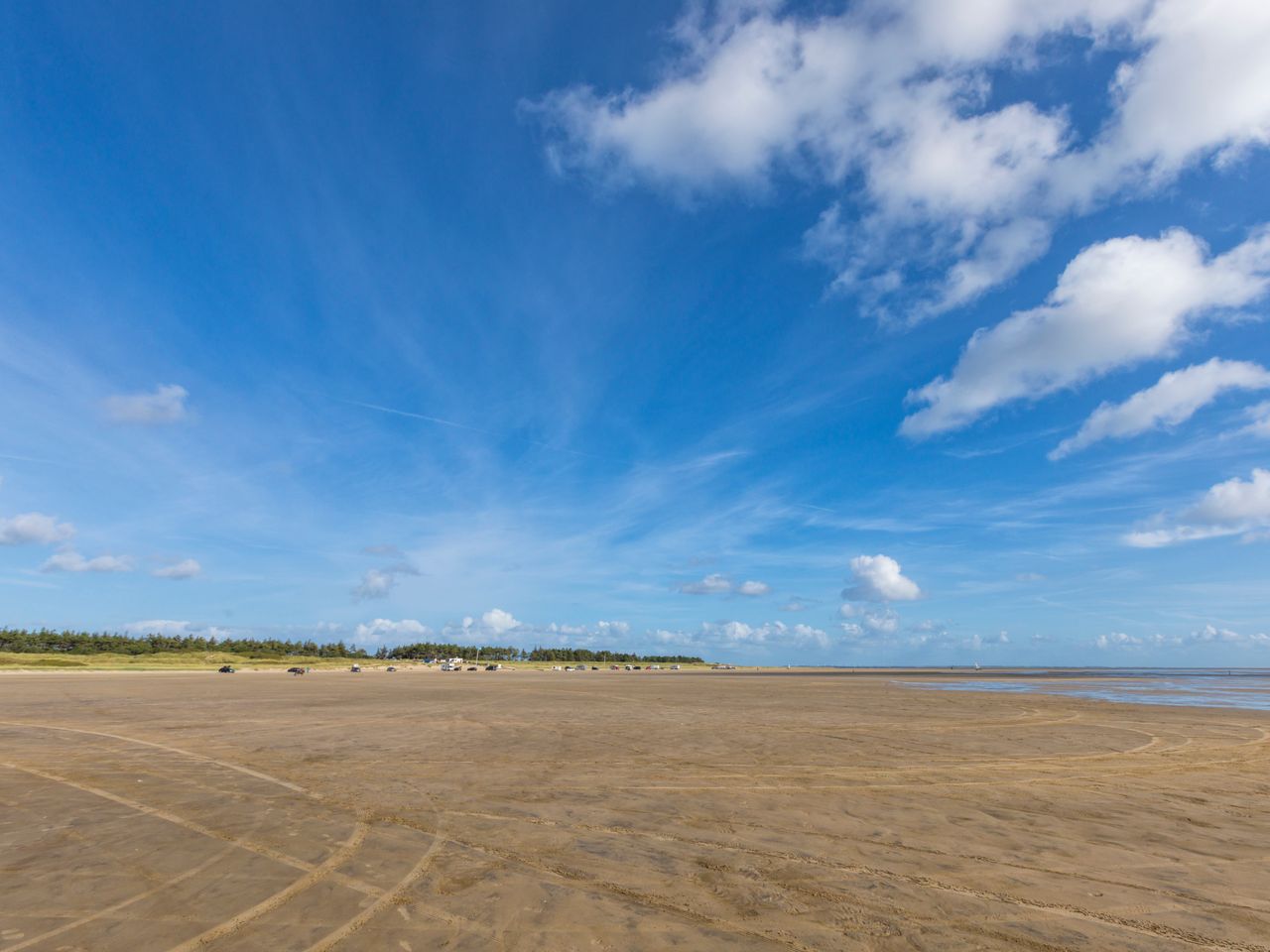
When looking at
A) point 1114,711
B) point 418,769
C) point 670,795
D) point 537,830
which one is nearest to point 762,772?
point 670,795

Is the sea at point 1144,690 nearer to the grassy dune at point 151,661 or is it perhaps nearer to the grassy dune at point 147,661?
the grassy dune at point 151,661

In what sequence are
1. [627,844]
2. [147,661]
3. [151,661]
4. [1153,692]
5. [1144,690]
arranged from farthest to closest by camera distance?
[151,661] → [147,661] → [1144,690] → [1153,692] → [627,844]

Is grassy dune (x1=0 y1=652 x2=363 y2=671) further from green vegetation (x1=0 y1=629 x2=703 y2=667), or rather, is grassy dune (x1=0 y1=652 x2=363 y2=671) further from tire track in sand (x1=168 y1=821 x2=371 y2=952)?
tire track in sand (x1=168 y1=821 x2=371 y2=952)

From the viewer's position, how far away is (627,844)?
9.31 metres

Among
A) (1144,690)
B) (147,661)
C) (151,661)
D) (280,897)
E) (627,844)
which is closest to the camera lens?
(280,897)

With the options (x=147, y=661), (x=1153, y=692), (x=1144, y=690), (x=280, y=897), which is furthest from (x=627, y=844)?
(x=147, y=661)

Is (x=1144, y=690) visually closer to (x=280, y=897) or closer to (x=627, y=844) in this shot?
(x=627, y=844)

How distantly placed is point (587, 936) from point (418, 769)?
1003cm

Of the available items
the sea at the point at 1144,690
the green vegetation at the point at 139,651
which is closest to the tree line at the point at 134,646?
the green vegetation at the point at 139,651

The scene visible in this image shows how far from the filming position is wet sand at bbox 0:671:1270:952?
652 centimetres

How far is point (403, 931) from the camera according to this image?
6.36 metres

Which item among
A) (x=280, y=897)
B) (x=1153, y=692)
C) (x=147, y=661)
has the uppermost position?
(x=147, y=661)

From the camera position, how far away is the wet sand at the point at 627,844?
6523mm

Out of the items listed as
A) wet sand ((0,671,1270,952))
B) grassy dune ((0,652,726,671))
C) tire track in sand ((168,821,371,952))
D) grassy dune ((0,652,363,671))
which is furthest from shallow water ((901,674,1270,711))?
grassy dune ((0,652,363,671))
